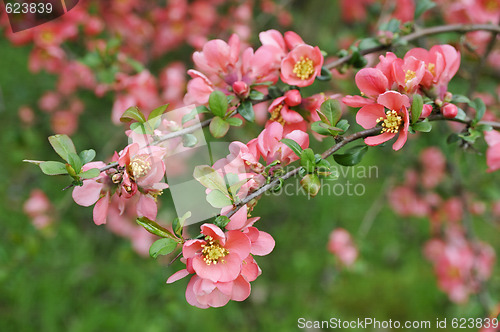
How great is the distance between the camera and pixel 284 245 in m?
1.92

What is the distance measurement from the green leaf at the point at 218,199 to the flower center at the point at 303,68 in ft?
0.93

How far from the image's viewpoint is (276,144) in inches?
24.1

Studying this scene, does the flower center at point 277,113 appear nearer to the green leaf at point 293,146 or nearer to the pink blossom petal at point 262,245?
the green leaf at point 293,146

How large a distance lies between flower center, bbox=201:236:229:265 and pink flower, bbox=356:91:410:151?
255mm

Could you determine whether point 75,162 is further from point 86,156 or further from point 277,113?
point 277,113

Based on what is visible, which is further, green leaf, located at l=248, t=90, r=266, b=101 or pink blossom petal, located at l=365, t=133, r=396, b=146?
green leaf, located at l=248, t=90, r=266, b=101

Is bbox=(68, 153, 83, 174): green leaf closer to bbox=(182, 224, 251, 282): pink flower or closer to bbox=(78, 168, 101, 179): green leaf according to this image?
bbox=(78, 168, 101, 179): green leaf

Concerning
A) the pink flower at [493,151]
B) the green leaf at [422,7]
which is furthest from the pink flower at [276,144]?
the green leaf at [422,7]

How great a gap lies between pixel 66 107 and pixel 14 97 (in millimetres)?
337

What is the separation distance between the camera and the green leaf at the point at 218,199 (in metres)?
0.52

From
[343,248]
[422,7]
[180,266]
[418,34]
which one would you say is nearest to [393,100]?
[418,34]

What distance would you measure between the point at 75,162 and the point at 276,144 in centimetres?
29

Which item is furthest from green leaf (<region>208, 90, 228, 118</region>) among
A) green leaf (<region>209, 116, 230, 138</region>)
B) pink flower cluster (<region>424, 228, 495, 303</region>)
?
pink flower cluster (<region>424, 228, 495, 303</region>)

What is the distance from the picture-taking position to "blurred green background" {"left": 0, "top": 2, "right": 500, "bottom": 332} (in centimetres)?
148
